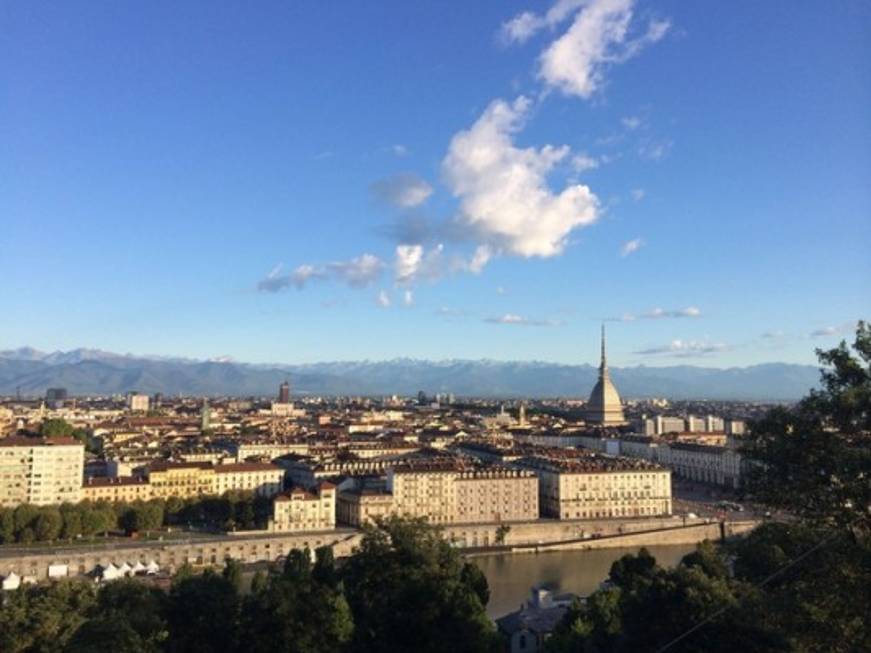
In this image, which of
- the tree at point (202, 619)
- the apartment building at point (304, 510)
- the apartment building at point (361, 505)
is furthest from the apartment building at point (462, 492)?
the tree at point (202, 619)

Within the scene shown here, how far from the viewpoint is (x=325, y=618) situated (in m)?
8.34

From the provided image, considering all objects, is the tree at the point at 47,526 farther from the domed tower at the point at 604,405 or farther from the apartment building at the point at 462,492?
the domed tower at the point at 604,405

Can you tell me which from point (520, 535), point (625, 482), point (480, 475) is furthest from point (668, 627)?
point (625, 482)

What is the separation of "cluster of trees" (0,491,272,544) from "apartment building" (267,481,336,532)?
677 millimetres

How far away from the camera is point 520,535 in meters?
24.4

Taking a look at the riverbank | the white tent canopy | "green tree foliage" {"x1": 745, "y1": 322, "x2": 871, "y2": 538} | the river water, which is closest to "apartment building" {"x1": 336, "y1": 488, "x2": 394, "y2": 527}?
the riverbank

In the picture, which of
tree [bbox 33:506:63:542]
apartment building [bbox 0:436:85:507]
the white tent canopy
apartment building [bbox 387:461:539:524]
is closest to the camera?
the white tent canopy

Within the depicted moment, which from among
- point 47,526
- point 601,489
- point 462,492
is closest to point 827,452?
point 462,492

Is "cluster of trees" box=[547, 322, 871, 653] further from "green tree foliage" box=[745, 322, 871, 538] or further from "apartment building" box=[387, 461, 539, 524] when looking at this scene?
"apartment building" box=[387, 461, 539, 524]

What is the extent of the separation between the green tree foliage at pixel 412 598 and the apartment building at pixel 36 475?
20.8m

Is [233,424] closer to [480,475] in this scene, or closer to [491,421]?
[491,421]

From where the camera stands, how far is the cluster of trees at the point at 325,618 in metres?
8.18

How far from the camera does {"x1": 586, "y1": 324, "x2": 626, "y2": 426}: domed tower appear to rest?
188 feet

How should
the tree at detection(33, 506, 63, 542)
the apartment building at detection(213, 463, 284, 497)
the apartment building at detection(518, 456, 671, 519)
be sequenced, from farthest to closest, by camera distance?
the apartment building at detection(213, 463, 284, 497)
the apartment building at detection(518, 456, 671, 519)
the tree at detection(33, 506, 63, 542)
